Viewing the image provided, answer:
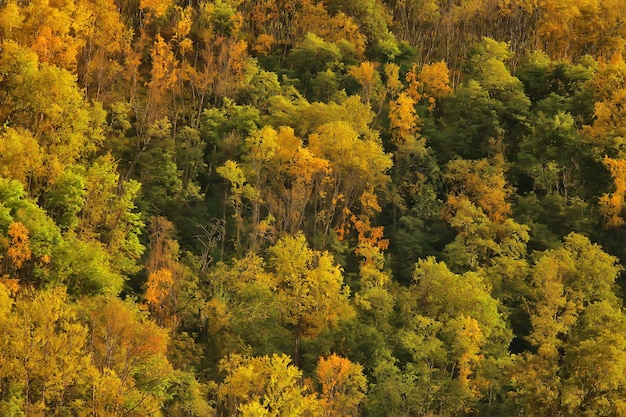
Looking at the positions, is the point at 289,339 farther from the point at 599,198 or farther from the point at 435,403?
the point at 599,198

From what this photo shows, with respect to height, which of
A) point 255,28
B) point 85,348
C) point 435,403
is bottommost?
point 435,403

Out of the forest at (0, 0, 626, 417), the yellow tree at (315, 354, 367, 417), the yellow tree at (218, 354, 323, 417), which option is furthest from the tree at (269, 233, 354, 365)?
the yellow tree at (218, 354, 323, 417)

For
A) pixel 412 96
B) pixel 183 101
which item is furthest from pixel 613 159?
pixel 183 101

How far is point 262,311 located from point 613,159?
29.0 m

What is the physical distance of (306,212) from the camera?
72188 mm

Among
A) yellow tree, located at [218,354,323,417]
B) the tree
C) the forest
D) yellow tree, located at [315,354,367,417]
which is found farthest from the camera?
the tree

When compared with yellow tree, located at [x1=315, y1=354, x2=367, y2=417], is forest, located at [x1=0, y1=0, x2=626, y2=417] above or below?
Answer: above

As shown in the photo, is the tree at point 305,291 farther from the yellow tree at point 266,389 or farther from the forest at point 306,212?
the yellow tree at point 266,389

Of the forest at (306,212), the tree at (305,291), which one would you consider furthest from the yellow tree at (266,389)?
the tree at (305,291)

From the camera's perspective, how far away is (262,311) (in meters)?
60.4

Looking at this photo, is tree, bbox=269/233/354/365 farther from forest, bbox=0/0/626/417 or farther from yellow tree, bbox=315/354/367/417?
yellow tree, bbox=315/354/367/417

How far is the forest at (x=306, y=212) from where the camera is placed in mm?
50688

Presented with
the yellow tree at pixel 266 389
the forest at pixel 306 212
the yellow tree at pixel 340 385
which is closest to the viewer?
the forest at pixel 306 212

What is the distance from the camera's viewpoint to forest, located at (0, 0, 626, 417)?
50.7 meters
